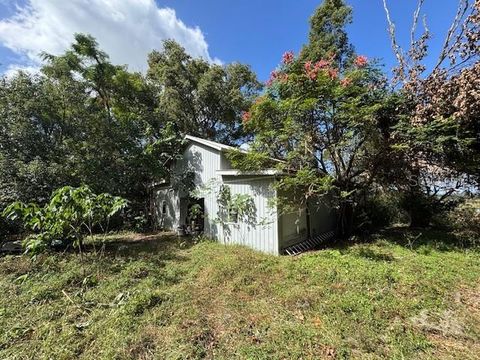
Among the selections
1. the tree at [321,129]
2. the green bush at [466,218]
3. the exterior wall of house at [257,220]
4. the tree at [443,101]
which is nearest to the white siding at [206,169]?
the exterior wall of house at [257,220]

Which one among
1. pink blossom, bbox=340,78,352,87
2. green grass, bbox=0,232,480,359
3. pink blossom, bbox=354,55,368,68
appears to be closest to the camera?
green grass, bbox=0,232,480,359

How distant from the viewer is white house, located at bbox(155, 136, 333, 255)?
25.8 feet

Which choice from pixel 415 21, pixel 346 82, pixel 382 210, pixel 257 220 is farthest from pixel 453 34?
pixel 257 220

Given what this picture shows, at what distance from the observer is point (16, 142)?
9.14 m

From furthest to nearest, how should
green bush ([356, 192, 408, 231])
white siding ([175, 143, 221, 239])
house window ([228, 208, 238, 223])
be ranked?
1. green bush ([356, 192, 408, 231])
2. white siding ([175, 143, 221, 239])
3. house window ([228, 208, 238, 223])

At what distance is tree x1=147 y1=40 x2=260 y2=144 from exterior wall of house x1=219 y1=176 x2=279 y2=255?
32.9 ft

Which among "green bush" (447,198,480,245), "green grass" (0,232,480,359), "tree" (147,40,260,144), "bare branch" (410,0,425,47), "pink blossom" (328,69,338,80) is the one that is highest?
"tree" (147,40,260,144)

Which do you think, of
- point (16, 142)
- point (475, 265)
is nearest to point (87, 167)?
point (16, 142)

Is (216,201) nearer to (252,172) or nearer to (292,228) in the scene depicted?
(252,172)

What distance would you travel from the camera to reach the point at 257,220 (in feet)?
26.7

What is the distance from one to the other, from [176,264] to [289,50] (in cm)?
771

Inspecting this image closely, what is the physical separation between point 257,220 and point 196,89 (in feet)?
42.3

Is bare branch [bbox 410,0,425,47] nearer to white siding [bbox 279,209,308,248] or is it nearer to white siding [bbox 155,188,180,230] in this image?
white siding [bbox 279,209,308,248]

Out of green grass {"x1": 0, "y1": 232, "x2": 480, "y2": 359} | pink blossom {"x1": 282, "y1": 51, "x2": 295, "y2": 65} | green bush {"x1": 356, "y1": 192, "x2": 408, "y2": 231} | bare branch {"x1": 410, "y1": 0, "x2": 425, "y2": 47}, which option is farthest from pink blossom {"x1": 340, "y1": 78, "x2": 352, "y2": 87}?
green bush {"x1": 356, "y1": 192, "x2": 408, "y2": 231}
